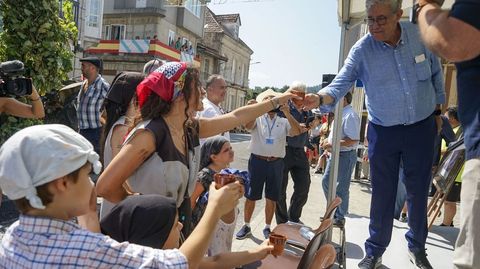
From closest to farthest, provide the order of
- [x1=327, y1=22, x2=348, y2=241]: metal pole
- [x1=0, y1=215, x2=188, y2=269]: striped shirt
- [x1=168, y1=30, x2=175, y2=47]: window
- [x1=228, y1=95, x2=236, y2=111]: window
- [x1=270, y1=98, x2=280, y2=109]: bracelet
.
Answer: [x1=0, y1=215, x2=188, y2=269]: striped shirt < [x1=270, y1=98, x2=280, y2=109]: bracelet < [x1=327, y1=22, x2=348, y2=241]: metal pole < [x1=168, y1=30, x2=175, y2=47]: window < [x1=228, y1=95, x2=236, y2=111]: window

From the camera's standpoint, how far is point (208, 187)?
314cm

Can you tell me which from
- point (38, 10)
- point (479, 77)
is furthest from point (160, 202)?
point (38, 10)

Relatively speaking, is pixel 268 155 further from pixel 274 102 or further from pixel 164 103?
pixel 164 103

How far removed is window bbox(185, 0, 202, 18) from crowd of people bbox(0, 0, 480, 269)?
96.2 ft

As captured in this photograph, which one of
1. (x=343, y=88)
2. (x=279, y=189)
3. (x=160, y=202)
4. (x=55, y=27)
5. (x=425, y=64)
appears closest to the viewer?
(x=160, y=202)

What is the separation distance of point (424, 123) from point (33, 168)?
2306mm

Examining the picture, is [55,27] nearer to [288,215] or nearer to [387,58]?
[288,215]

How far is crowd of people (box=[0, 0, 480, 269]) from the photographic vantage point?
1.20m

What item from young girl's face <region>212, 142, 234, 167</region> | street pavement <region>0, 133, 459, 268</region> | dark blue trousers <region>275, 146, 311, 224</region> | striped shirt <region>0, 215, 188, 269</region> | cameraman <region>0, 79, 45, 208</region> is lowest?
street pavement <region>0, 133, 459, 268</region>

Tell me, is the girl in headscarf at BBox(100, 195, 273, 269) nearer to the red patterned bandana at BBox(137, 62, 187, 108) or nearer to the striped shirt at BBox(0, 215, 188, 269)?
the striped shirt at BBox(0, 215, 188, 269)

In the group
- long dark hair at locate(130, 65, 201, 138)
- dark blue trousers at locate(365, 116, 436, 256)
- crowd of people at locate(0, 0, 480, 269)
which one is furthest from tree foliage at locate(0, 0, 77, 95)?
dark blue trousers at locate(365, 116, 436, 256)

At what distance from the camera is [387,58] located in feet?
8.51

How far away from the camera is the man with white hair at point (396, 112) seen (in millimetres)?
2525

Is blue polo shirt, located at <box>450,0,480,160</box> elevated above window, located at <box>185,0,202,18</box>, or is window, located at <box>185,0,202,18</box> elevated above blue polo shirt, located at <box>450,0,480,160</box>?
window, located at <box>185,0,202,18</box>
